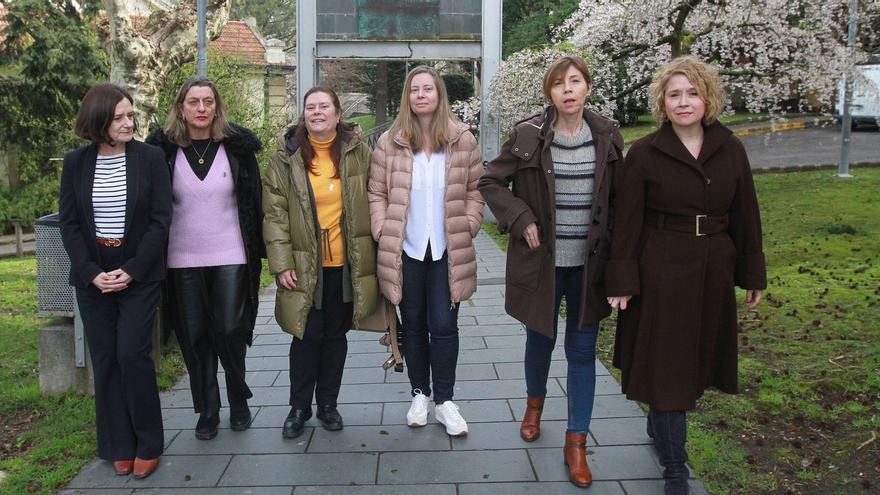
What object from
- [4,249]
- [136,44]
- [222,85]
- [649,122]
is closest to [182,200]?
[136,44]

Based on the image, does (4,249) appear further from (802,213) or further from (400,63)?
(802,213)

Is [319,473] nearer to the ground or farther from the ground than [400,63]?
nearer to the ground

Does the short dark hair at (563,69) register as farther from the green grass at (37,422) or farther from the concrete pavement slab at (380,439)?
the green grass at (37,422)

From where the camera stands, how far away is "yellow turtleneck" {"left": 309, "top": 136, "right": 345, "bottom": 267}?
4262mm

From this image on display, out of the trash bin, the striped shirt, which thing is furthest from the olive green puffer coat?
the trash bin

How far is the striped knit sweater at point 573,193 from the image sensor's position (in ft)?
12.6

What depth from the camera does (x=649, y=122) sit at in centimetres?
2950

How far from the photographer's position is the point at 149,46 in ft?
31.3

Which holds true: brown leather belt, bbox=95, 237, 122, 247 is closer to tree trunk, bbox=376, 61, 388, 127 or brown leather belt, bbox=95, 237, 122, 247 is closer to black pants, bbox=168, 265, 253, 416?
black pants, bbox=168, 265, 253, 416

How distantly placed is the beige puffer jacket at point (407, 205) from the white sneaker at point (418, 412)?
2.13 feet

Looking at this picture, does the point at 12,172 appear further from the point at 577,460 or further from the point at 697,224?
the point at 697,224

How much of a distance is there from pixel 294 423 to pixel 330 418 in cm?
21

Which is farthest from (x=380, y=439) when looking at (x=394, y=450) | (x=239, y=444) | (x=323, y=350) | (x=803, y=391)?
(x=803, y=391)

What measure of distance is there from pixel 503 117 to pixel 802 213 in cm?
550
